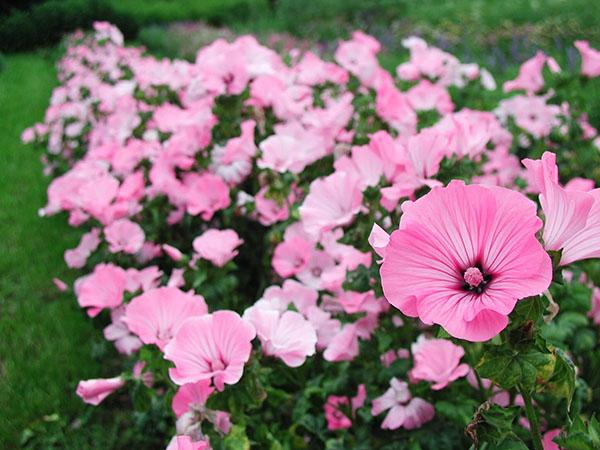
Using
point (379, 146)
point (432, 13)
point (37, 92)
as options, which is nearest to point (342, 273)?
point (379, 146)

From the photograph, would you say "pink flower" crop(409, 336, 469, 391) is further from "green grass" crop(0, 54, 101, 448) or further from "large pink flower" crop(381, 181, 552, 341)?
"green grass" crop(0, 54, 101, 448)

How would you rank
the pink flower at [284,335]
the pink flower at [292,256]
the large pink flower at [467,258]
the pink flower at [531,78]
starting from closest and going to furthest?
the large pink flower at [467,258], the pink flower at [284,335], the pink flower at [292,256], the pink flower at [531,78]

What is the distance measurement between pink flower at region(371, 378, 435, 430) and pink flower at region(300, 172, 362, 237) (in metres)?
0.36

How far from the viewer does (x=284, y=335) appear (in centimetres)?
126

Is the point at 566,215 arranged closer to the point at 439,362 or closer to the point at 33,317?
the point at 439,362

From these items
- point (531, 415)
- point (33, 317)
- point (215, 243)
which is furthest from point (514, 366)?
point (33, 317)

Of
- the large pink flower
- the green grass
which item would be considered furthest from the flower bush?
the green grass

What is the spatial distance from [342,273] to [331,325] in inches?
5.3

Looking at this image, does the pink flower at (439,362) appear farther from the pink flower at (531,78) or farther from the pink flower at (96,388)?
the pink flower at (531,78)

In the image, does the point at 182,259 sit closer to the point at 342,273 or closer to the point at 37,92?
the point at 342,273

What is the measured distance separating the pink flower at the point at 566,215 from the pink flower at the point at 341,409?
0.85 metres

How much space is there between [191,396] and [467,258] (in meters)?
0.63

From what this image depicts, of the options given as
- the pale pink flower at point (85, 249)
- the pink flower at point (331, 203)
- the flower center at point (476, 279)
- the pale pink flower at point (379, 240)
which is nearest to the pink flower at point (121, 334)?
the pale pink flower at point (85, 249)

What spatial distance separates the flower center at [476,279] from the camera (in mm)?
765
